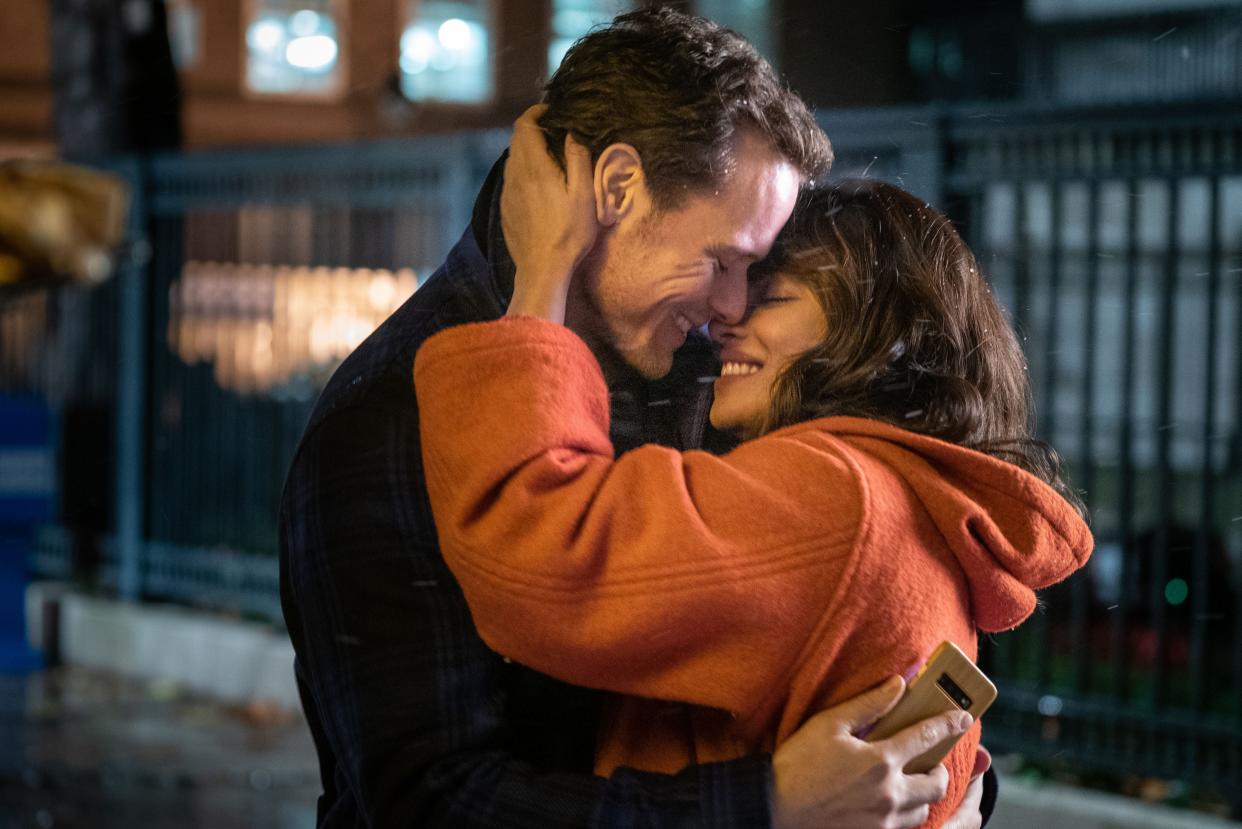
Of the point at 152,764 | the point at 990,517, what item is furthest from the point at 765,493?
the point at 152,764

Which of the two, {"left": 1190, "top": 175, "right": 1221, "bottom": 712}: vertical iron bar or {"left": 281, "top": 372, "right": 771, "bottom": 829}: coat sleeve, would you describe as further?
{"left": 1190, "top": 175, "right": 1221, "bottom": 712}: vertical iron bar

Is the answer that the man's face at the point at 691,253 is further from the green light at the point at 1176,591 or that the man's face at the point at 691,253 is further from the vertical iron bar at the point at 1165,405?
the green light at the point at 1176,591

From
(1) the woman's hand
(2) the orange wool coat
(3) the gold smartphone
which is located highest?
(1) the woman's hand

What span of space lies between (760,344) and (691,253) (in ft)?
0.23

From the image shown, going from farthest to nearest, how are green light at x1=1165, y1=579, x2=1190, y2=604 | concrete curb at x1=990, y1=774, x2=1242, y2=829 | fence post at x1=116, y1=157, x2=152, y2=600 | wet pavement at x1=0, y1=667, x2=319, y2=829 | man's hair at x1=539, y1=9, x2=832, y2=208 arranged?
1. wet pavement at x1=0, y1=667, x2=319, y2=829
2. fence post at x1=116, y1=157, x2=152, y2=600
3. green light at x1=1165, y1=579, x2=1190, y2=604
4. concrete curb at x1=990, y1=774, x2=1242, y2=829
5. man's hair at x1=539, y1=9, x2=832, y2=208

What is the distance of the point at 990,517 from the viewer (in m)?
0.94

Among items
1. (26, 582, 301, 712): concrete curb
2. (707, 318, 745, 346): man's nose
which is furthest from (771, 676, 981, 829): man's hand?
(26, 582, 301, 712): concrete curb

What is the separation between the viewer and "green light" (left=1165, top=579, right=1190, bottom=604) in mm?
1707

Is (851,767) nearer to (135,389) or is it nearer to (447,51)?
(447,51)

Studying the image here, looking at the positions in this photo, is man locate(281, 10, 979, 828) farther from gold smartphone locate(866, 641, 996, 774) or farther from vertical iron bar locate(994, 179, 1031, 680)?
vertical iron bar locate(994, 179, 1031, 680)

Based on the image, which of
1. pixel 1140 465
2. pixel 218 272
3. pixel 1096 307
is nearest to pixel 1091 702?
pixel 1140 465

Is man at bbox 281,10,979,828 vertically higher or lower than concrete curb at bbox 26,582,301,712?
higher

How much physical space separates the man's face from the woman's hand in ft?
0.06

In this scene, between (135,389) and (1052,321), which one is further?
(135,389)
